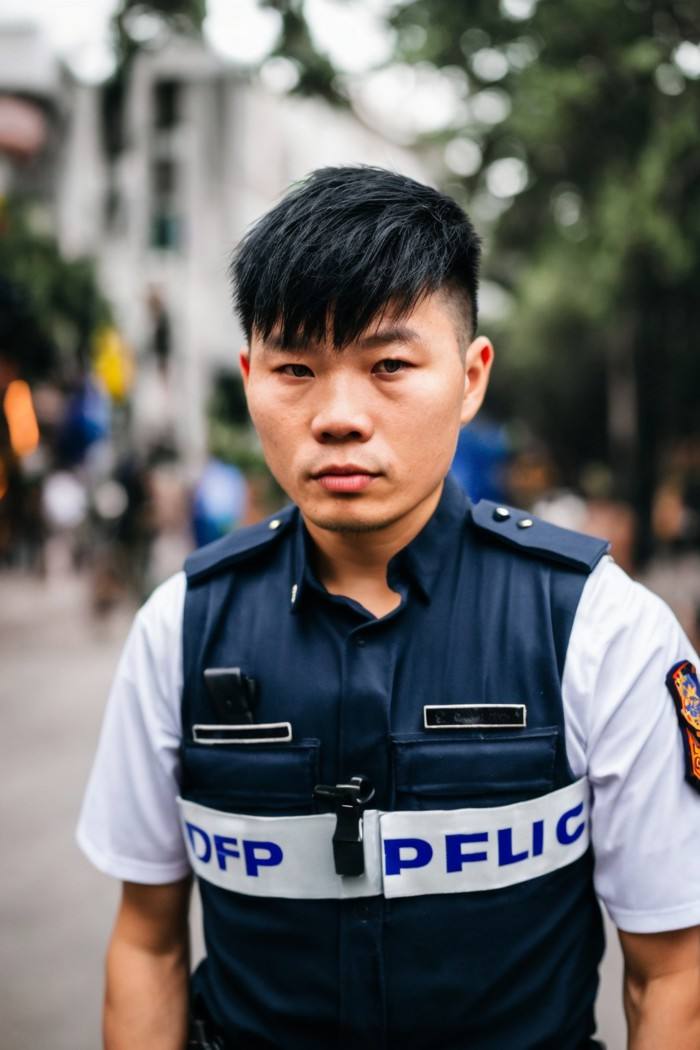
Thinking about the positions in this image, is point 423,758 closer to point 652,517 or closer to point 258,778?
point 258,778

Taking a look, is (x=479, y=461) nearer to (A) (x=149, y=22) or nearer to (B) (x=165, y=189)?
(A) (x=149, y=22)

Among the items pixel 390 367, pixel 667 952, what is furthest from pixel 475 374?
pixel 667 952

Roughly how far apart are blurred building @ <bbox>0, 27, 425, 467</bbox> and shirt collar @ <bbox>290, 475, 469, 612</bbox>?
6740mm

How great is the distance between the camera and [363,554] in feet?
4.27

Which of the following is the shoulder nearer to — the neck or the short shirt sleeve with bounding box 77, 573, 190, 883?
the neck

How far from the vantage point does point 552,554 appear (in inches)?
50.2

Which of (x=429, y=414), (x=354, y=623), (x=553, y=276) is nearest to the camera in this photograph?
(x=429, y=414)

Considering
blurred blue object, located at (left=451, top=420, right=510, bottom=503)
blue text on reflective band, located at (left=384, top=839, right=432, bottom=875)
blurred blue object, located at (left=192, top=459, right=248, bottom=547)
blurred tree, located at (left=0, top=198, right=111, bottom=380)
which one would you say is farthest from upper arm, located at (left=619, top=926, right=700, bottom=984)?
blurred tree, located at (left=0, top=198, right=111, bottom=380)

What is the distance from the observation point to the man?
117 centimetres

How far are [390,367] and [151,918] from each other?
0.84 meters

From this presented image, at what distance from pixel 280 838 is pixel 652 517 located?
1149cm

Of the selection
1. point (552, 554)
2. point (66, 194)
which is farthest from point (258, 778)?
point (66, 194)

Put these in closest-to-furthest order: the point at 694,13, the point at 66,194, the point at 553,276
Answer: the point at 694,13, the point at 553,276, the point at 66,194

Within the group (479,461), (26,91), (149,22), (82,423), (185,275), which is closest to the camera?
(149,22)
